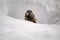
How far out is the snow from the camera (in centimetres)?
71

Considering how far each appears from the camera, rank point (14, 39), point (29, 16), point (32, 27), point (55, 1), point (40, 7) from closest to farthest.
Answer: point (14, 39)
point (32, 27)
point (29, 16)
point (55, 1)
point (40, 7)

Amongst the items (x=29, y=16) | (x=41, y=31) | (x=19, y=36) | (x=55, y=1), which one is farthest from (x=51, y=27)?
(x=55, y=1)

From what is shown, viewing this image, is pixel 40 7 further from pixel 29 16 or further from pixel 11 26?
pixel 11 26

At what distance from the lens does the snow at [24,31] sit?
0.71 m

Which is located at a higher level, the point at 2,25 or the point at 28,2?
the point at 28,2

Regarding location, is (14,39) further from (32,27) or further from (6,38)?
(32,27)

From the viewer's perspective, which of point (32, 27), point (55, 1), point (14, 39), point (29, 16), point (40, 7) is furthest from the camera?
point (40, 7)

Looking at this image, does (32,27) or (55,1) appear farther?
(55,1)

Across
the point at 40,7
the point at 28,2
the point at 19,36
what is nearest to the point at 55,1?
the point at 40,7

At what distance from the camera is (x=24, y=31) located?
29.3 inches

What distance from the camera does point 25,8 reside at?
2312 mm

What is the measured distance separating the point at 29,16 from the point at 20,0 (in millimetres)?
479

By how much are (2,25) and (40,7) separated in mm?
1731

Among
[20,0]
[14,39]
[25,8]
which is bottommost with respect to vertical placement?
[14,39]
